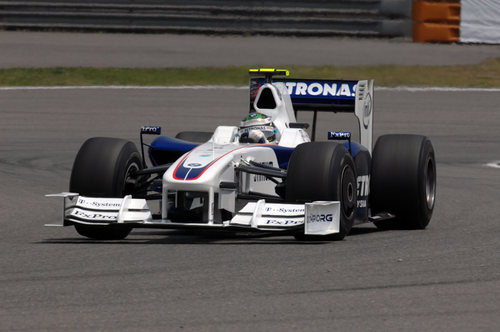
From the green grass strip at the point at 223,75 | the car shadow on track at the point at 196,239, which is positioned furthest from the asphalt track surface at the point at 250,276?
the green grass strip at the point at 223,75

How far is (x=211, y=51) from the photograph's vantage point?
2430 cm

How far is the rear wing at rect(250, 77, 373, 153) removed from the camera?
10.9 meters

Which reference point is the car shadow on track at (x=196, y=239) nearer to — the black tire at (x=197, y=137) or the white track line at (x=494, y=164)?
the black tire at (x=197, y=137)

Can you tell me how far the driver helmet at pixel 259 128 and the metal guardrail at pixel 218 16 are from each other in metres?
15.7

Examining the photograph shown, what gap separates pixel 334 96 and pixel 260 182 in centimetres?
213

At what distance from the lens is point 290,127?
1039 centimetres

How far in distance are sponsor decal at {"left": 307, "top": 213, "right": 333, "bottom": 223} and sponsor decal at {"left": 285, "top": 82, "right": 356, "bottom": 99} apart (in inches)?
113

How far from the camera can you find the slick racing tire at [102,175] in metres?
8.91

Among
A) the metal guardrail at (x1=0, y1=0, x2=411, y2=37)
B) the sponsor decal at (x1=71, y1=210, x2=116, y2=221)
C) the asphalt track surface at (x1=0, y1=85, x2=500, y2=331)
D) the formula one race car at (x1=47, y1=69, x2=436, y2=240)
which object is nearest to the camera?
the asphalt track surface at (x1=0, y1=85, x2=500, y2=331)

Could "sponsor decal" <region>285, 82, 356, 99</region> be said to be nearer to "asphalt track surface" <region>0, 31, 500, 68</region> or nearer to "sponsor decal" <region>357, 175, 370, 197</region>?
"sponsor decal" <region>357, 175, 370, 197</region>

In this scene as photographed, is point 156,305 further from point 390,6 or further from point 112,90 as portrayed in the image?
point 390,6

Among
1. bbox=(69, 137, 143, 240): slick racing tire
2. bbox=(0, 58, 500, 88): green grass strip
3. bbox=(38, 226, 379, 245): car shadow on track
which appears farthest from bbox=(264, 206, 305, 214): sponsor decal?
bbox=(0, 58, 500, 88): green grass strip

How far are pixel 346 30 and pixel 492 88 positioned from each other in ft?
16.4

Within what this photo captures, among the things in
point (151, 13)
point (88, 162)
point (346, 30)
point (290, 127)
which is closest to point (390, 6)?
point (346, 30)
